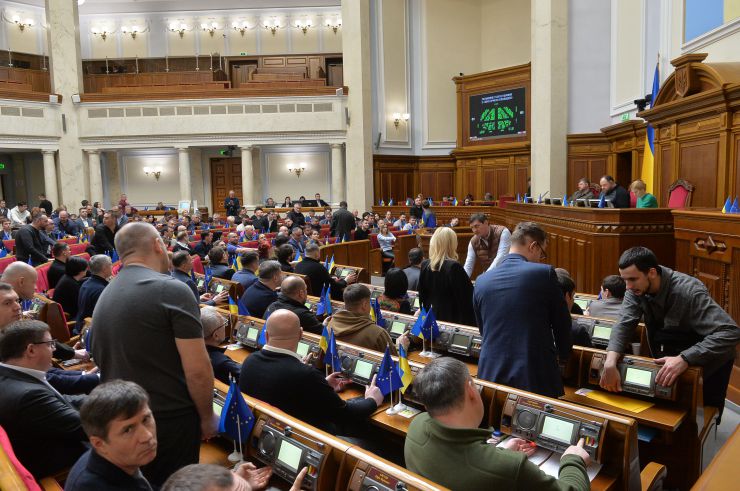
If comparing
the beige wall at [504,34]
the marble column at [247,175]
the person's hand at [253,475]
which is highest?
the beige wall at [504,34]

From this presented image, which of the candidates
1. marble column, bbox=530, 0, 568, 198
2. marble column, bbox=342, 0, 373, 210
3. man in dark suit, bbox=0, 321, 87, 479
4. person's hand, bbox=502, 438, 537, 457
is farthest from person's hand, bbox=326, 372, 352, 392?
marble column, bbox=342, 0, 373, 210

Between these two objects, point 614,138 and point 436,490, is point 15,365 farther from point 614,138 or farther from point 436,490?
point 614,138

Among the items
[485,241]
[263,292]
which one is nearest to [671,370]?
[485,241]

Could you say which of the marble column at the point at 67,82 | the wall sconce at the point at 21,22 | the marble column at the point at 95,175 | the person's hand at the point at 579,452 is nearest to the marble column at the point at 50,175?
the marble column at the point at 67,82

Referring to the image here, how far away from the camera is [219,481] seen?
4.37 ft

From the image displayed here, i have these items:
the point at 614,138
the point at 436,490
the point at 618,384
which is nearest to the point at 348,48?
the point at 614,138

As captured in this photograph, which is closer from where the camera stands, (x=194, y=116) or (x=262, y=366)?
(x=262, y=366)

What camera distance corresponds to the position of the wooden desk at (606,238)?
20.0 ft

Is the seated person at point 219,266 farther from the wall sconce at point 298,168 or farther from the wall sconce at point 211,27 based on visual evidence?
the wall sconce at point 211,27

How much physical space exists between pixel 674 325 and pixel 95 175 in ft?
57.2

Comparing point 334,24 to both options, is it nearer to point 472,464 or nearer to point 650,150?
point 650,150

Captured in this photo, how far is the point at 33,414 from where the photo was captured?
235 cm

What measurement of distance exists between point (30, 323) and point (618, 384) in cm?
309

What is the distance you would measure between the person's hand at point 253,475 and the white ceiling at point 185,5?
2249 cm
